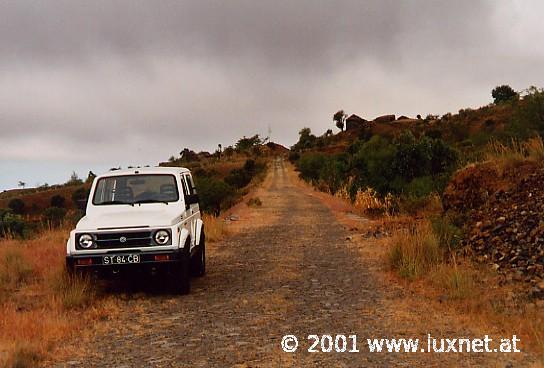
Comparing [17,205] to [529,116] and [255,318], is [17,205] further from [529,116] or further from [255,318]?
[255,318]

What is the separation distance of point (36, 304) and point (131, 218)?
6.46 feet

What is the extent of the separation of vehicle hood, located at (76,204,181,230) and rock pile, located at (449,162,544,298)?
17.5 ft

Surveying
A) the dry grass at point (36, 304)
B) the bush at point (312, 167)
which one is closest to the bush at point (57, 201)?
the bush at point (312, 167)

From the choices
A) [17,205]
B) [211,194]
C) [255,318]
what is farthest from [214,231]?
[17,205]

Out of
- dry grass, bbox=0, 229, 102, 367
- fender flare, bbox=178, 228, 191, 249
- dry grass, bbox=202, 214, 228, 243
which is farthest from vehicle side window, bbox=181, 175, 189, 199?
dry grass, bbox=202, 214, 228, 243

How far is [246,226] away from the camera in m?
20.4

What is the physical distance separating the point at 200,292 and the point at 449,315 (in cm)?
415

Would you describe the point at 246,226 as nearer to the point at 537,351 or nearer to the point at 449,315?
the point at 449,315

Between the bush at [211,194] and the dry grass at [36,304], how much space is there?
18.6m

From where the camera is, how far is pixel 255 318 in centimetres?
730

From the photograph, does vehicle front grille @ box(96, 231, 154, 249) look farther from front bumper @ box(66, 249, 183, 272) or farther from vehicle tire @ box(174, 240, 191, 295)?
vehicle tire @ box(174, 240, 191, 295)

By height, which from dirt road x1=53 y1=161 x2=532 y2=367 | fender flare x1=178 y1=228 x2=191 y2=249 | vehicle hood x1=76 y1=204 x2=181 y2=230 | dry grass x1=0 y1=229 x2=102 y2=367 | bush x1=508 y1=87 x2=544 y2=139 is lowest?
dirt road x1=53 y1=161 x2=532 y2=367

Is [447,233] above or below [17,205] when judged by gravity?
below

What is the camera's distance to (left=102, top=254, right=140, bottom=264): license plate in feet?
26.8
